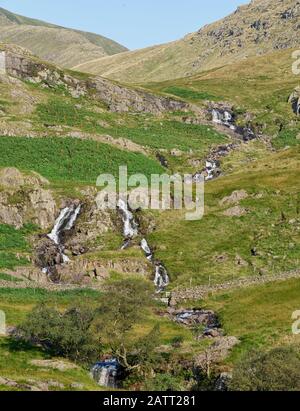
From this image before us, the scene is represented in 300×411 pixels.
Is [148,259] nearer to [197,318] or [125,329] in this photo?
[197,318]

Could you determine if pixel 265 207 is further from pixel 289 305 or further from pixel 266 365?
pixel 266 365

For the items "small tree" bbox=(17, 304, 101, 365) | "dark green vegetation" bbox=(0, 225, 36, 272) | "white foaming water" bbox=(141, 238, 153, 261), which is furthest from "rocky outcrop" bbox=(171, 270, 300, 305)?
"small tree" bbox=(17, 304, 101, 365)

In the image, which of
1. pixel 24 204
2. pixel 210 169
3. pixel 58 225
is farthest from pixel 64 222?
pixel 210 169

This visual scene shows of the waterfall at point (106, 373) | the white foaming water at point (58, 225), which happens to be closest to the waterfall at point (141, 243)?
the white foaming water at point (58, 225)

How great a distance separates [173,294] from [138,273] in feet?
33.1

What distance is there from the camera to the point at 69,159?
15575 centimetres

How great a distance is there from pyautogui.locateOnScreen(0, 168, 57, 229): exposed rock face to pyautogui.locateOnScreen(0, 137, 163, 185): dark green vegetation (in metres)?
15.5

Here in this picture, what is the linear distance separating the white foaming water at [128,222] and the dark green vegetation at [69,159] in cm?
1783

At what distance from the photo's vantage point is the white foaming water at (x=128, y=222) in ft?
404

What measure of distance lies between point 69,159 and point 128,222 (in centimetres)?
3654

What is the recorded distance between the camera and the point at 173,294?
4016 inches

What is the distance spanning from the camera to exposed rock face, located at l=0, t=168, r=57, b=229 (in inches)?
4825

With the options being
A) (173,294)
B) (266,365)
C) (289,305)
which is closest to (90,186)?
(173,294)

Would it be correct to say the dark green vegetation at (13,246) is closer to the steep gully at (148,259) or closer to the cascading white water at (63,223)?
the cascading white water at (63,223)
